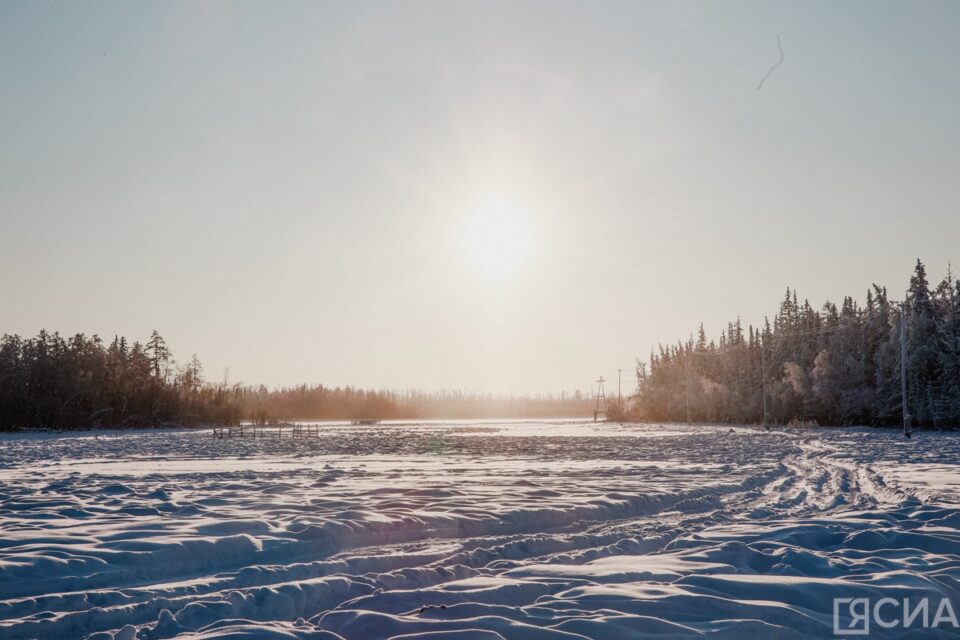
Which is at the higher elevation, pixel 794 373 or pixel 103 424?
pixel 794 373

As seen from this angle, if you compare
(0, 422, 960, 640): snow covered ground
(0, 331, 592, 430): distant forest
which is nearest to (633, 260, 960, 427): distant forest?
(0, 422, 960, 640): snow covered ground

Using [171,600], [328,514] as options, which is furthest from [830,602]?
[328,514]

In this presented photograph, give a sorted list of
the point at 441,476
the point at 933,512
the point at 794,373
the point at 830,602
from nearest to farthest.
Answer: the point at 830,602 < the point at 933,512 < the point at 441,476 < the point at 794,373

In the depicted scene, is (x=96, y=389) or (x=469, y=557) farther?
(x=96, y=389)

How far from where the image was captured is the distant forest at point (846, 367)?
56312 mm

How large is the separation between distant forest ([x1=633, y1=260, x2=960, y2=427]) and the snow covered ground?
33499 millimetres

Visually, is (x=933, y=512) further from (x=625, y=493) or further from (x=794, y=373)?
(x=794, y=373)

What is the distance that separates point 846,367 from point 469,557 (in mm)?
66084

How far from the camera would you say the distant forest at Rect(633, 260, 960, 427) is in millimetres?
Result: 56312

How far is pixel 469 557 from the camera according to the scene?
790cm

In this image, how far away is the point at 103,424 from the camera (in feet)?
252

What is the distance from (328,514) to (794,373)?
70.0 metres

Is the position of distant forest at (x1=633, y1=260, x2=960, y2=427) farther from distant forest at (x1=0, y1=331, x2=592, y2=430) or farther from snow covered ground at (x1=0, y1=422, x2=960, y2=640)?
distant forest at (x1=0, y1=331, x2=592, y2=430)

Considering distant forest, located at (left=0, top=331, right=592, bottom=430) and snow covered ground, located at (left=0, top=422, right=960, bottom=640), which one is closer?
snow covered ground, located at (left=0, top=422, right=960, bottom=640)
